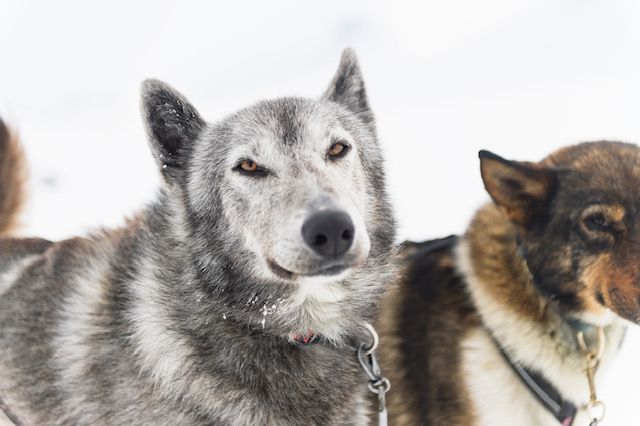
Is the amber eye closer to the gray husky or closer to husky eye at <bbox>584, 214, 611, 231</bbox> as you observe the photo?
the gray husky

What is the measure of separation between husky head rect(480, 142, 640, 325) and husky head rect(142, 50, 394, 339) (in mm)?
622

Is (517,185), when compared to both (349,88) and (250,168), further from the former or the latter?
(250,168)

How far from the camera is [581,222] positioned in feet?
7.56

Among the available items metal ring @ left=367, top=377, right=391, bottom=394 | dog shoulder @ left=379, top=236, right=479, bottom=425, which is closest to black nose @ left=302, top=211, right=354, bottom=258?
metal ring @ left=367, top=377, right=391, bottom=394

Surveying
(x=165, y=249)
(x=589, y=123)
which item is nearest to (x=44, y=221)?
(x=165, y=249)

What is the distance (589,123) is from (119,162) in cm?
533

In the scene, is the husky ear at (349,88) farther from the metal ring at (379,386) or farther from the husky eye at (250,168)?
the metal ring at (379,386)

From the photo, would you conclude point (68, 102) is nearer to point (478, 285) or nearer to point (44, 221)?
point (44, 221)

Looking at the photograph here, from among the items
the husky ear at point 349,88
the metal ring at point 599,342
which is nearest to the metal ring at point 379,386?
the metal ring at point 599,342

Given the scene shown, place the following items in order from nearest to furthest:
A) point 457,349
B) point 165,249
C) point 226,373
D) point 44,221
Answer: point 226,373, point 165,249, point 457,349, point 44,221

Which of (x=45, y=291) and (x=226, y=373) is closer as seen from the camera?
(x=226, y=373)

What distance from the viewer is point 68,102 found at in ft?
21.4

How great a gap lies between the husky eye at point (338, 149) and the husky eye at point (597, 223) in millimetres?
1090

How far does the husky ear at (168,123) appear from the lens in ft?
7.55
